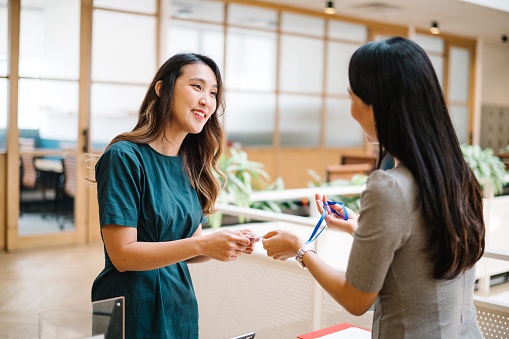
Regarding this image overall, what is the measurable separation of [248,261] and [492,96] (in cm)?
1099

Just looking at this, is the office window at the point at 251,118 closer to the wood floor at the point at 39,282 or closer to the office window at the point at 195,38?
the office window at the point at 195,38

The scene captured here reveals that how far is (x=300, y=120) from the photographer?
8.98 meters

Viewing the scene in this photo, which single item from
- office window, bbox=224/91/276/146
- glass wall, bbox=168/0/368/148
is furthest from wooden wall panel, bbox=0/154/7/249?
office window, bbox=224/91/276/146

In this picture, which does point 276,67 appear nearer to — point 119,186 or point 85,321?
point 119,186

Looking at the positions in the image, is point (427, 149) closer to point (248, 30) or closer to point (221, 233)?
point (221, 233)

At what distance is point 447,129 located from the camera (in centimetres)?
122

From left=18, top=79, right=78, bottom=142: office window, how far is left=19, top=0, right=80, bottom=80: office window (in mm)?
111

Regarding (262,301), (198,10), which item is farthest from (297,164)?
(262,301)

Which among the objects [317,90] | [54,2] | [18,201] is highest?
[54,2]

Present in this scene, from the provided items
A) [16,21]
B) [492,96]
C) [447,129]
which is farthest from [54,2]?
[492,96]

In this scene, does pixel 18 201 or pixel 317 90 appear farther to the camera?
pixel 317 90

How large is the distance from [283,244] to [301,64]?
25.3ft

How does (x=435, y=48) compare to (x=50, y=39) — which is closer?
(x=50, y=39)

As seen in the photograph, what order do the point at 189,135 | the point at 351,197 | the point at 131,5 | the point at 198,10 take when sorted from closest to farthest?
the point at 189,135 → the point at 351,197 → the point at 131,5 → the point at 198,10
